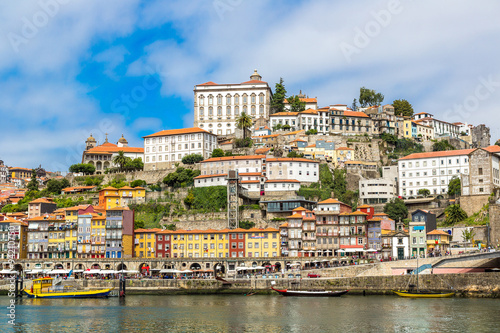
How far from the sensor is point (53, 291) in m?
75.3

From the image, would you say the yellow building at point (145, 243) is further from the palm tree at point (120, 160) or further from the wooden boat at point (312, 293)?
the palm tree at point (120, 160)

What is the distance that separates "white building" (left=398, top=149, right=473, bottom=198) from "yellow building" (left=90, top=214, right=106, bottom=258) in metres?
48.9

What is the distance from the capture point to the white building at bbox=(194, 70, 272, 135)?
136 meters

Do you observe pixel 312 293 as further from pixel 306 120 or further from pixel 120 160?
pixel 306 120

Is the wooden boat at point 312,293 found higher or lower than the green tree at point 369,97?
lower

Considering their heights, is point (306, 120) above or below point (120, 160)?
above

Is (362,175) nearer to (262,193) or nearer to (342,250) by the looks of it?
(262,193)

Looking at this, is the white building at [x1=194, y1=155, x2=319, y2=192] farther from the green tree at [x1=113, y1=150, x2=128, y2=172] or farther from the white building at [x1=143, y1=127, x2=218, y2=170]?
the green tree at [x1=113, y1=150, x2=128, y2=172]

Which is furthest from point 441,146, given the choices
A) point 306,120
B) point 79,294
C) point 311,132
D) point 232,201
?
point 79,294

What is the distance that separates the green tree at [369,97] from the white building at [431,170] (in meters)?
39.2

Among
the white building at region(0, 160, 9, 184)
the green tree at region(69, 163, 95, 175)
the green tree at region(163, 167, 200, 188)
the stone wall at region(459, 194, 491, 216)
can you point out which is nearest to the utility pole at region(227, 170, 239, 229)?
the green tree at region(163, 167, 200, 188)

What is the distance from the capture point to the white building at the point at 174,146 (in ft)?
398

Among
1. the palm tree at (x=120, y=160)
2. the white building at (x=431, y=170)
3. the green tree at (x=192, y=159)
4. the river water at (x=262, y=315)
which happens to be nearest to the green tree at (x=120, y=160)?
the palm tree at (x=120, y=160)

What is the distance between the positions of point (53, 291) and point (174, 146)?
51415 mm
